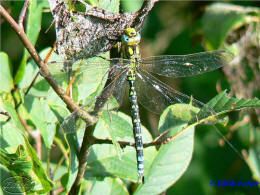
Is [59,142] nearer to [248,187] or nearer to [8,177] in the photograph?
[8,177]

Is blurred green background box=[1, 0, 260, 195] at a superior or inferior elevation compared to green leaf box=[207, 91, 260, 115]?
inferior

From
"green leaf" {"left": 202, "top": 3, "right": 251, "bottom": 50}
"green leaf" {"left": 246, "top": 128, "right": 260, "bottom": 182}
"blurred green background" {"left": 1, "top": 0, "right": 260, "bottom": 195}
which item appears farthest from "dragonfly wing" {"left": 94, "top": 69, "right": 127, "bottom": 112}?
"green leaf" {"left": 202, "top": 3, "right": 251, "bottom": 50}

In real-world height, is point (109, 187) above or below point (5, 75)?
below

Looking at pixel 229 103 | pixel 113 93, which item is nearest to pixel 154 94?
pixel 113 93

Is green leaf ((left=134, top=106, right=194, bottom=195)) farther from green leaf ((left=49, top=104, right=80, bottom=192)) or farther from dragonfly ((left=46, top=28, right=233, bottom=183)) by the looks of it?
green leaf ((left=49, top=104, right=80, bottom=192))

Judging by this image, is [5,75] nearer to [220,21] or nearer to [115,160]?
[115,160]

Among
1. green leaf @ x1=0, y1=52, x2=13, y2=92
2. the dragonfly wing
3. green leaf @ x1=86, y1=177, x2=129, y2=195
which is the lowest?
green leaf @ x1=86, y1=177, x2=129, y2=195
